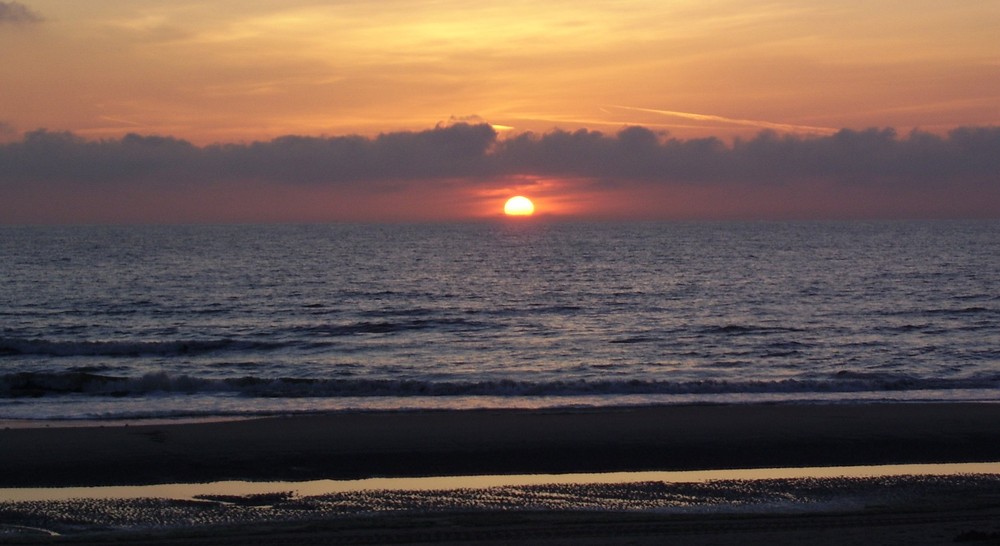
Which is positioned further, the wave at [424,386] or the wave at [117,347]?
the wave at [117,347]

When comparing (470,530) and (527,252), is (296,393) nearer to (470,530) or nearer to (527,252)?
(470,530)

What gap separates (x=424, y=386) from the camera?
21.8 m

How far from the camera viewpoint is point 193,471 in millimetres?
12617

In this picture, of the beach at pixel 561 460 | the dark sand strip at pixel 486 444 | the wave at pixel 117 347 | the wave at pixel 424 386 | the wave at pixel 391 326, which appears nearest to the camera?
the beach at pixel 561 460

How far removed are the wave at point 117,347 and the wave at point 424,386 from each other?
22.1 feet

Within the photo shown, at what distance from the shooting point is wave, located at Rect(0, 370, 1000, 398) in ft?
70.1

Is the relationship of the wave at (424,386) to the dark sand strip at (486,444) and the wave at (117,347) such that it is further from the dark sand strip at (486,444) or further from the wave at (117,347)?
the wave at (117,347)

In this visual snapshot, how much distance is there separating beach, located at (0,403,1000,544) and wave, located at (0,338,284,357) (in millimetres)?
13870

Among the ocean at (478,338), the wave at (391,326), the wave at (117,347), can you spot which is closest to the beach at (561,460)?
the ocean at (478,338)

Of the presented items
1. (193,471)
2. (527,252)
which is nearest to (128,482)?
(193,471)

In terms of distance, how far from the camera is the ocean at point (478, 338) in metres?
21.2

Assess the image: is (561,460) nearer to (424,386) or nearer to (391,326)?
(424,386)

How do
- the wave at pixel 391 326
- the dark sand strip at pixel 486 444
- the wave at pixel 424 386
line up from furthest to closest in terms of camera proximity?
the wave at pixel 391 326, the wave at pixel 424 386, the dark sand strip at pixel 486 444

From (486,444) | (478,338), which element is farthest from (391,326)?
(486,444)
